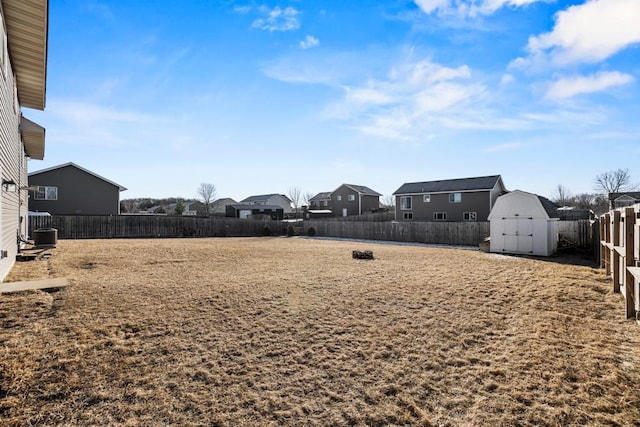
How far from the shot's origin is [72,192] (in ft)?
85.4

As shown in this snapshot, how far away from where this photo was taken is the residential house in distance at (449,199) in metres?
28.5

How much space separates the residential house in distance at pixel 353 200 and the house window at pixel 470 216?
17.5m

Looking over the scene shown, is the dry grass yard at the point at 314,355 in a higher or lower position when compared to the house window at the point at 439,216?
lower

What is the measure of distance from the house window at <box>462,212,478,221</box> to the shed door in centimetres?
1326

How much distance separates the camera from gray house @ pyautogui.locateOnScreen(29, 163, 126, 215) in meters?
24.9

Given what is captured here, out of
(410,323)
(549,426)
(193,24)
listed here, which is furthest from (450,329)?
(193,24)

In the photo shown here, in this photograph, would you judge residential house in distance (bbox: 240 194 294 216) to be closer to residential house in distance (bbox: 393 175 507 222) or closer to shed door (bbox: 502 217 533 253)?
residential house in distance (bbox: 393 175 507 222)

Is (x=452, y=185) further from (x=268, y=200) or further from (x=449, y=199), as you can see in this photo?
(x=268, y=200)

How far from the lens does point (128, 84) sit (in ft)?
38.8

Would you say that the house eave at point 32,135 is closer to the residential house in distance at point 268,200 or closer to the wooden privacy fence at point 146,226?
the wooden privacy fence at point 146,226

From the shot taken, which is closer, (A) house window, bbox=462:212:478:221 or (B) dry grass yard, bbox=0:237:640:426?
(B) dry grass yard, bbox=0:237:640:426

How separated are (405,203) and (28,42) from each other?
98.0 ft

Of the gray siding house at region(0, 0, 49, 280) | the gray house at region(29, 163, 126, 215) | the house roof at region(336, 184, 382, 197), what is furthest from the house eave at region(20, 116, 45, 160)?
the house roof at region(336, 184, 382, 197)

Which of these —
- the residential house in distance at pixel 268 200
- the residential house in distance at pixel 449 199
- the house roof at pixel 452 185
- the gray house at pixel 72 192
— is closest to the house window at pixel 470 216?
the residential house in distance at pixel 449 199
